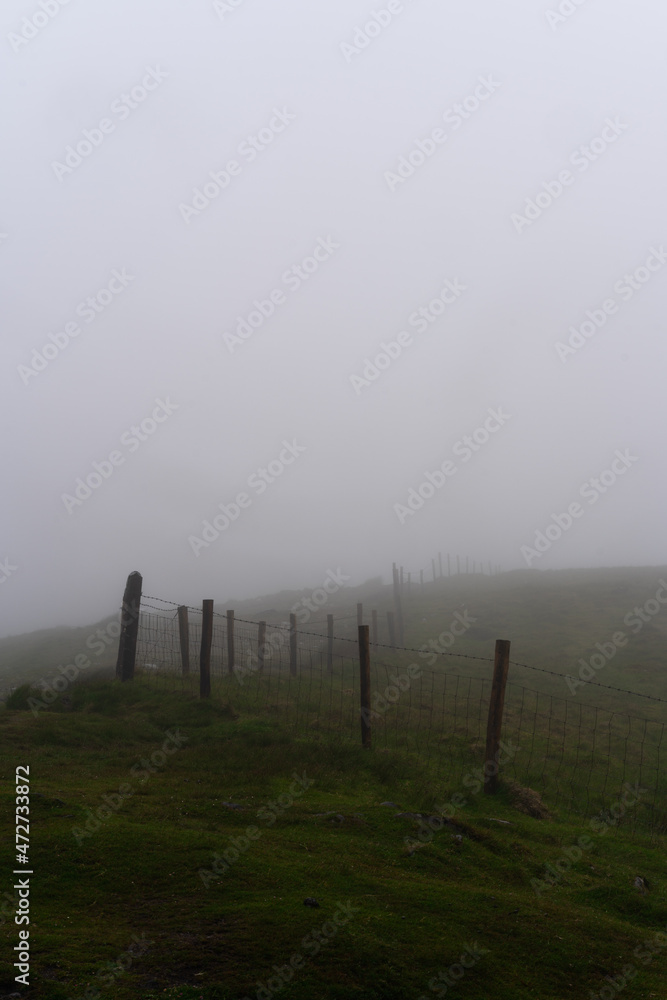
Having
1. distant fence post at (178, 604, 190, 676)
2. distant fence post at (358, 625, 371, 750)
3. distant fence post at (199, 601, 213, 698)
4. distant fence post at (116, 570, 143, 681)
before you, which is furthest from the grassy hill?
distant fence post at (178, 604, 190, 676)

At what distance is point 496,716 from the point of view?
12672 millimetres

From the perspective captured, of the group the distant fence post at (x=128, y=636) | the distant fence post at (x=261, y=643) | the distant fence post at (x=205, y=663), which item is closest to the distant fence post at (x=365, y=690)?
the distant fence post at (x=205, y=663)

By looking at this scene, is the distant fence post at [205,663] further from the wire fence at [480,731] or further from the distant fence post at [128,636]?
the distant fence post at [128,636]

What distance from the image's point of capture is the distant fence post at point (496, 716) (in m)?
12.4

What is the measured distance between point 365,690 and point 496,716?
9.82 feet

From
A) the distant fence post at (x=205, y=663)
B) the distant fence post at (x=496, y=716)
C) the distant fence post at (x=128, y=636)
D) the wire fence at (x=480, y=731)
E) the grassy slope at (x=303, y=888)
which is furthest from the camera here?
the distant fence post at (x=128, y=636)

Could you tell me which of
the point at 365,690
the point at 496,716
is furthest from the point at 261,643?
the point at 496,716

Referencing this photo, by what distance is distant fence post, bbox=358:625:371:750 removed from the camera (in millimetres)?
13859

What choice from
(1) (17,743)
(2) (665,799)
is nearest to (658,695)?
(2) (665,799)

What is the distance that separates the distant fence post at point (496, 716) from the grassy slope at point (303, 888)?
1.20ft

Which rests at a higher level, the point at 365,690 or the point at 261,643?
the point at 365,690

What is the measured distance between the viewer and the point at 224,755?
1238 cm

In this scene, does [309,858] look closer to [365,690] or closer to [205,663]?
[365,690]

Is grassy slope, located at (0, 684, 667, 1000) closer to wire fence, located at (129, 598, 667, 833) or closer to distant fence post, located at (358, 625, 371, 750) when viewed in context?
distant fence post, located at (358, 625, 371, 750)
